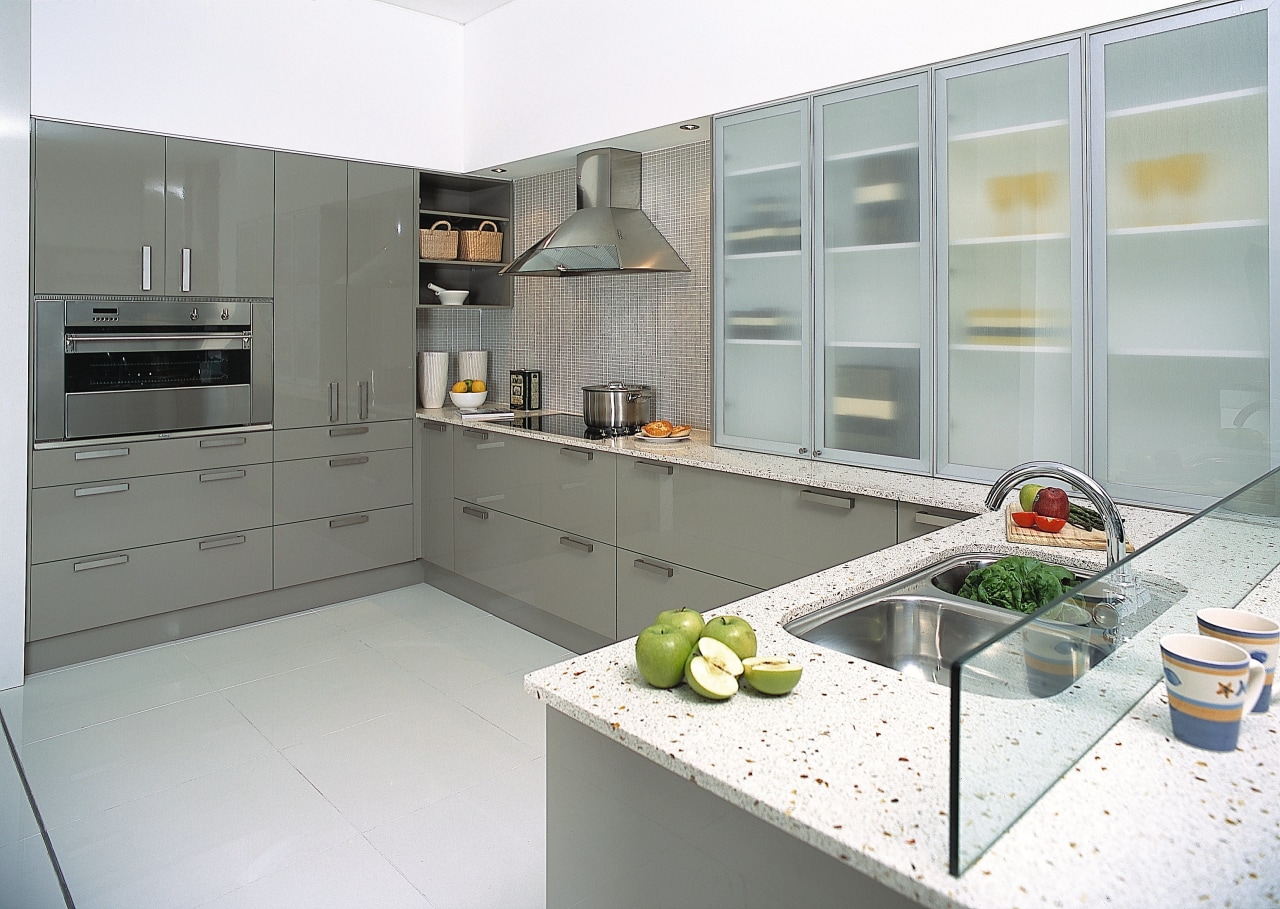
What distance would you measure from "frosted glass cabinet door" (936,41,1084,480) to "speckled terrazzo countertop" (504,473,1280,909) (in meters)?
1.42

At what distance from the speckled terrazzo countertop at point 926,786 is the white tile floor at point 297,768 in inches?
49.2

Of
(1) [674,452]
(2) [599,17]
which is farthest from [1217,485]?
(2) [599,17]

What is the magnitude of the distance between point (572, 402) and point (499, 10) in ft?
6.43

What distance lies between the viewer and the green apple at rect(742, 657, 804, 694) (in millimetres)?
1164

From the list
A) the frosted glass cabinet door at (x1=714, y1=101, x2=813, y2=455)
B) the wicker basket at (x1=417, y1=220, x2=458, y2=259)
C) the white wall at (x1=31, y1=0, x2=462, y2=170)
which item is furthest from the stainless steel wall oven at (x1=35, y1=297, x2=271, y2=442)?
the frosted glass cabinet door at (x1=714, y1=101, x2=813, y2=455)

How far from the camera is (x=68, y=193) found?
3.34 meters

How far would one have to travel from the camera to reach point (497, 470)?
3.99 m

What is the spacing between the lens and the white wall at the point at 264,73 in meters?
3.36

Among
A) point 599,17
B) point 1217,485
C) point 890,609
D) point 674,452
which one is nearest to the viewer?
point 890,609

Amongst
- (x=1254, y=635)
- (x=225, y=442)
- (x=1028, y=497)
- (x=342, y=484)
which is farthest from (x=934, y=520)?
(x=225, y=442)

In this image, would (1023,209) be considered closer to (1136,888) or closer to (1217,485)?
(1217,485)

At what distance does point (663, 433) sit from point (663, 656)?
2.38m

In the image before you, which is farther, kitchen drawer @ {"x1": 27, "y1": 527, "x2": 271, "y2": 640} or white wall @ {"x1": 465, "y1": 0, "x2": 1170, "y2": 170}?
kitchen drawer @ {"x1": 27, "y1": 527, "x2": 271, "y2": 640}

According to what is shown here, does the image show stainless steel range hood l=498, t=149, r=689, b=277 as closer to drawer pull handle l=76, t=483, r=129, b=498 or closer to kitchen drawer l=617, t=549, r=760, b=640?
kitchen drawer l=617, t=549, r=760, b=640
